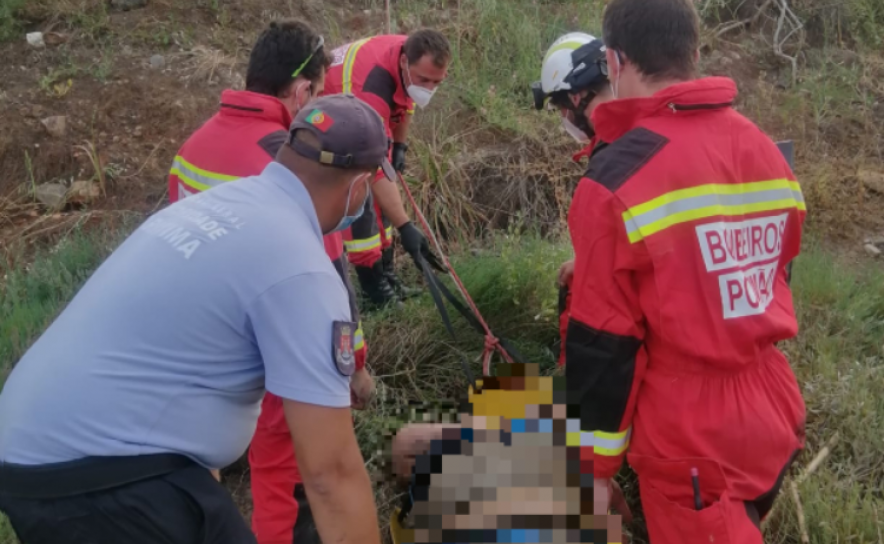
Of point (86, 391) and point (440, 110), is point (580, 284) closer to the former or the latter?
point (86, 391)

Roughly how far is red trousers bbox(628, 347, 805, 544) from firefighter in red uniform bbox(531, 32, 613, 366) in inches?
20.3

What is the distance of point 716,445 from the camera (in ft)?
5.92

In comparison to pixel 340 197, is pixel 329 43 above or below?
below

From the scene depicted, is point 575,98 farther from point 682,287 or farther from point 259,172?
point 259,172

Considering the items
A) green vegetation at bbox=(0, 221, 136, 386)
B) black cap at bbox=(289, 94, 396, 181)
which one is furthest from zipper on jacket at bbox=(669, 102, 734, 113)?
green vegetation at bbox=(0, 221, 136, 386)

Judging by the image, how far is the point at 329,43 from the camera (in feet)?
21.7

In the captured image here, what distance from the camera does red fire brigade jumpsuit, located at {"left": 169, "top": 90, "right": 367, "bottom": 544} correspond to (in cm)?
251

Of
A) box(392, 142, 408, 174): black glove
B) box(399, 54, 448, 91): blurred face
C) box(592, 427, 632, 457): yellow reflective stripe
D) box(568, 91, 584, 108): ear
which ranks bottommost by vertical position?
box(392, 142, 408, 174): black glove

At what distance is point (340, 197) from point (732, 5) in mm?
7154

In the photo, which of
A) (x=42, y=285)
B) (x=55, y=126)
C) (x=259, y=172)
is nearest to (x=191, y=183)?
(x=259, y=172)

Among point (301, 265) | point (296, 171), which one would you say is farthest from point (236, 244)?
point (296, 171)

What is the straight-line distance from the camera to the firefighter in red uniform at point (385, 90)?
4086mm

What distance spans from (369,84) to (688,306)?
2847 mm

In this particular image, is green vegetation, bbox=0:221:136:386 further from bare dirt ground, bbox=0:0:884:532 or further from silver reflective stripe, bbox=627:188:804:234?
silver reflective stripe, bbox=627:188:804:234
